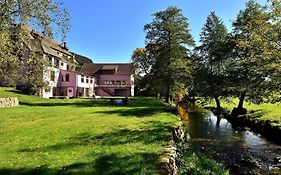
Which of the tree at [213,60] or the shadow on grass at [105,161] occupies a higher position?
the tree at [213,60]

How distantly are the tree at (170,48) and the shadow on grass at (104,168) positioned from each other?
36093 mm

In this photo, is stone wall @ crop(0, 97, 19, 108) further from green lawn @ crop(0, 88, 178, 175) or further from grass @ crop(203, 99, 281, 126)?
grass @ crop(203, 99, 281, 126)

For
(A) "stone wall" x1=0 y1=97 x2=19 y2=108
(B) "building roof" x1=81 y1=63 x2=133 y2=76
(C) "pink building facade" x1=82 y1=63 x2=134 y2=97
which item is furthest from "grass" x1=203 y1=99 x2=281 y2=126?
(B) "building roof" x1=81 y1=63 x2=133 y2=76

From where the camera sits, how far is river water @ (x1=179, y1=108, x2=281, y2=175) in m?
17.4

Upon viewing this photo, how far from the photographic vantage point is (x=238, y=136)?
90.5 feet

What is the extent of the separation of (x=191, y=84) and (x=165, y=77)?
7.33 m

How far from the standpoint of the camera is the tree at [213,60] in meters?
46.3

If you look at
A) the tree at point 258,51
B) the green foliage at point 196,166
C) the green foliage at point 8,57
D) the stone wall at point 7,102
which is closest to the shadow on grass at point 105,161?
the green foliage at point 196,166

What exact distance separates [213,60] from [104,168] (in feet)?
133

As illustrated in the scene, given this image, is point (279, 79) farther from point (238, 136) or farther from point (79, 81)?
point (79, 81)

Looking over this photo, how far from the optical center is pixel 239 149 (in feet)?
72.9

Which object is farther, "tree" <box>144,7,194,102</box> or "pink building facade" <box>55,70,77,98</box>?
"pink building facade" <box>55,70,77,98</box>

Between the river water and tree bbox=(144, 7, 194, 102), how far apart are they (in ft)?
56.3

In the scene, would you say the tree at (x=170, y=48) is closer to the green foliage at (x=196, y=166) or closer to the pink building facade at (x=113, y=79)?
the green foliage at (x=196, y=166)
